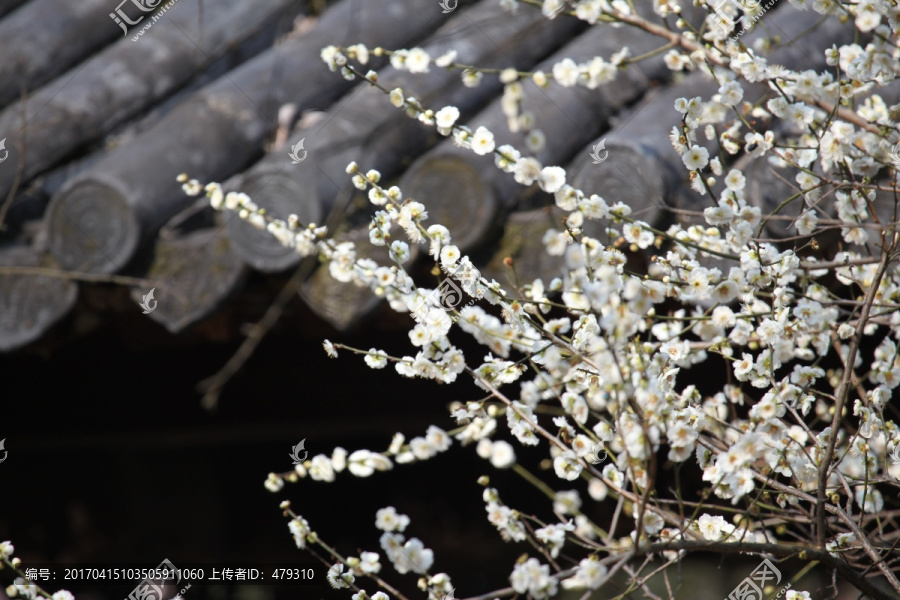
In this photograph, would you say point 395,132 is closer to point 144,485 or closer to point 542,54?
point 542,54

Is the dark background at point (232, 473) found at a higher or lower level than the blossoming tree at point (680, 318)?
lower

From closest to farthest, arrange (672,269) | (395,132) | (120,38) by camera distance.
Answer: (672,269) → (395,132) → (120,38)

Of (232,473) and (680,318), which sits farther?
(232,473)

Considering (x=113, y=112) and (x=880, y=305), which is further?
(x=113, y=112)

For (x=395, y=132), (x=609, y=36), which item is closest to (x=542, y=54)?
(x=609, y=36)

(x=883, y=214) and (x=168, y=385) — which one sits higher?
(x=883, y=214)

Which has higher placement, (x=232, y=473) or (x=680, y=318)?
(x=680, y=318)

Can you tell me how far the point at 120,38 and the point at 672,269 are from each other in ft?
5.48

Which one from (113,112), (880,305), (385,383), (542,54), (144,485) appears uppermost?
(113,112)

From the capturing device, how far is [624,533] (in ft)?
9.42

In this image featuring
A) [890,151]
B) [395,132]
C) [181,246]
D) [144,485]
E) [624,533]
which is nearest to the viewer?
[890,151]

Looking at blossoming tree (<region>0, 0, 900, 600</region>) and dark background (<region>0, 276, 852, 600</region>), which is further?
dark background (<region>0, 276, 852, 600</region>)

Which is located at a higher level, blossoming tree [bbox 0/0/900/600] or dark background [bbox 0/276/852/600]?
blossoming tree [bbox 0/0/900/600]

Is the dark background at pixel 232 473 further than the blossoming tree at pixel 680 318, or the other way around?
the dark background at pixel 232 473
